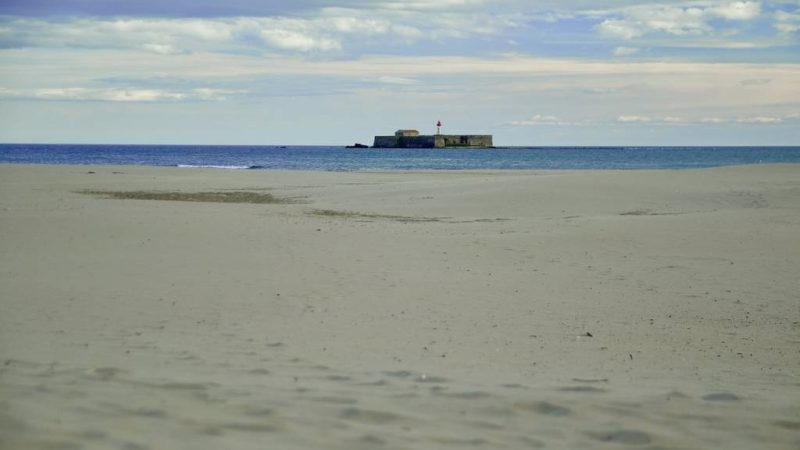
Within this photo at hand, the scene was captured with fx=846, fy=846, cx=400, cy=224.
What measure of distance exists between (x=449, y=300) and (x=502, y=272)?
2053mm

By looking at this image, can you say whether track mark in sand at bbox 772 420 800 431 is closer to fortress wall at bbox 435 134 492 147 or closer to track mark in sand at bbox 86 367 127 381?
track mark in sand at bbox 86 367 127 381

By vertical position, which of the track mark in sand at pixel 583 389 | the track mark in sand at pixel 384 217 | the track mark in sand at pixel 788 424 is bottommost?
the track mark in sand at pixel 788 424

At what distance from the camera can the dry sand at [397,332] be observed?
502 centimetres

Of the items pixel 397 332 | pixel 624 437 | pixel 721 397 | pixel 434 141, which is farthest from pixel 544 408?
pixel 434 141

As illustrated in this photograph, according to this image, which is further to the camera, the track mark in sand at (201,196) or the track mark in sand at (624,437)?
the track mark in sand at (201,196)

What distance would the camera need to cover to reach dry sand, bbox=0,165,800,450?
502 centimetres

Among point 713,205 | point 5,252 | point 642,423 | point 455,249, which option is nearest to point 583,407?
point 642,423

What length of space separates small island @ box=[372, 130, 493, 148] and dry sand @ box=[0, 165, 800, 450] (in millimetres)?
134538

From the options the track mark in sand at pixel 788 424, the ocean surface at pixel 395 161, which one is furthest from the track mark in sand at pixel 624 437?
the ocean surface at pixel 395 161

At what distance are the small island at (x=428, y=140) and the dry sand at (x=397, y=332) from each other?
13454 centimetres

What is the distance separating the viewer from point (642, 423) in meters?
5.20

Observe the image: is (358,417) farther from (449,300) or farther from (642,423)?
(449,300)

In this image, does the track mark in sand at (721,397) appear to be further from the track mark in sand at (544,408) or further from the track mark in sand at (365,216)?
the track mark in sand at (365,216)

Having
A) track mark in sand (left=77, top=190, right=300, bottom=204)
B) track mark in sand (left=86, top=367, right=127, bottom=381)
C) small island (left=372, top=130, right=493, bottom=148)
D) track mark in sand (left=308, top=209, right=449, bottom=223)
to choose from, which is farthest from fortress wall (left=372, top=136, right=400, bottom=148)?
track mark in sand (left=86, top=367, right=127, bottom=381)
